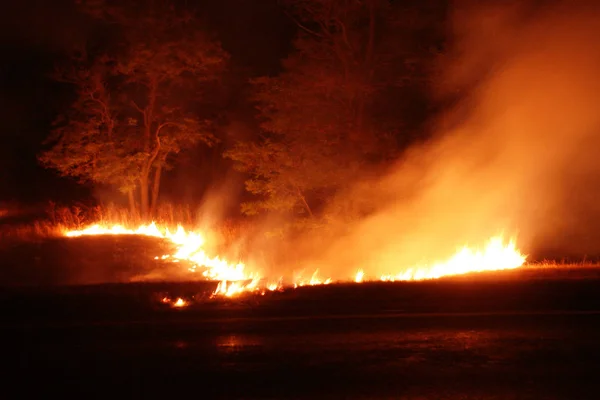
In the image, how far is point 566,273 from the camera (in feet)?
38.4

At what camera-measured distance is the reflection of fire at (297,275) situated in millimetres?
11547

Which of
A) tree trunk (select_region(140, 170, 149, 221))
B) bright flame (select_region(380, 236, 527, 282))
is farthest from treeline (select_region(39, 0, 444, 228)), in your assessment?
bright flame (select_region(380, 236, 527, 282))

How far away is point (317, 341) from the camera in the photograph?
794cm

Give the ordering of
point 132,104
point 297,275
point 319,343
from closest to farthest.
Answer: point 319,343 < point 297,275 < point 132,104

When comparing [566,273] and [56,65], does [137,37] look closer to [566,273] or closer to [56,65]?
[56,65]

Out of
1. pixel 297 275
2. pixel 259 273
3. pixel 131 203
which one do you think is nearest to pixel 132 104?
pixel 131 203

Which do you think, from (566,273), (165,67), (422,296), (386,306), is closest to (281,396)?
(386,306)

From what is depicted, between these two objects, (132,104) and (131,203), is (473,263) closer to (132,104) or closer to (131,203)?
(131,203)

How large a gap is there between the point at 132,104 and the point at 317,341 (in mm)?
17247

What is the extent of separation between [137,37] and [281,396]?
18314 mm

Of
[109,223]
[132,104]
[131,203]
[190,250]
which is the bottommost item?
[190,250]

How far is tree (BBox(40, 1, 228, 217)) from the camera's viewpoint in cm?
2208

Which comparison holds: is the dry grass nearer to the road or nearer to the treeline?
the treeline

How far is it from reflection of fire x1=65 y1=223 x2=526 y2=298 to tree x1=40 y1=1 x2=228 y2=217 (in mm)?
3836
